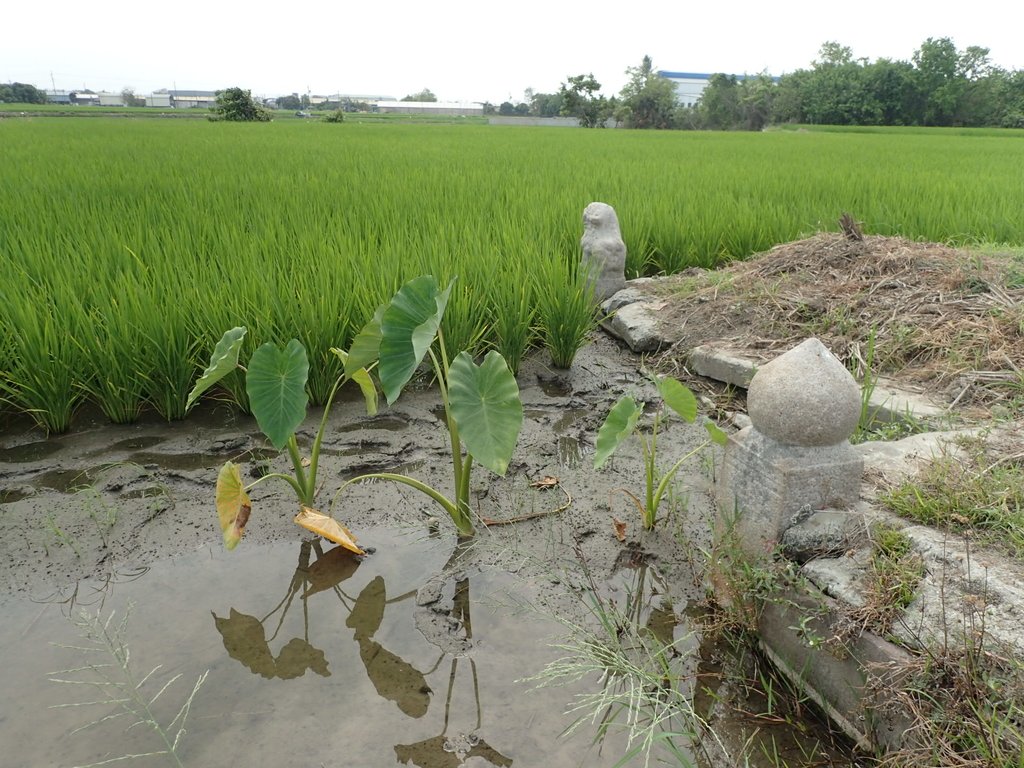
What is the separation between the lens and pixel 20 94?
2020 inches

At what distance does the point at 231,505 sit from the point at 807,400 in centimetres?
151

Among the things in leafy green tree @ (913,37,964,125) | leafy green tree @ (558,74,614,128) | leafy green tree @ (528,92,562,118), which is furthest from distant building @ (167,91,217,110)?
leafy green tree @ (913,37,964,125)

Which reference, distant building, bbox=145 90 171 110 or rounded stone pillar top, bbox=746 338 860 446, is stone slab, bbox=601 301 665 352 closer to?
rounded stone pillar top, bbox=746 338 860 446

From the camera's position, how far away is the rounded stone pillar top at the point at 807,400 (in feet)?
4.87

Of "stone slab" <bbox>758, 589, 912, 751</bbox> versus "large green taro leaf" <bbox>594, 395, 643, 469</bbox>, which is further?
"large green taro leaf" <bbox>594, 395, 643, 469</bbox>

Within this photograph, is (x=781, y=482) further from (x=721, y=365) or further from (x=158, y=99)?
(x=158, y=99)

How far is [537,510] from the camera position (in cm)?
219

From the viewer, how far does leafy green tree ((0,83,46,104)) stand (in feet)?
165

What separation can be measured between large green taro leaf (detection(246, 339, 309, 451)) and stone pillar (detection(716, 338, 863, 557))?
48.0 inches

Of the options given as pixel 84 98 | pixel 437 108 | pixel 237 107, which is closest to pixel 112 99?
pixel 84 98

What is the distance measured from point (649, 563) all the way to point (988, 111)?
41.5 meters

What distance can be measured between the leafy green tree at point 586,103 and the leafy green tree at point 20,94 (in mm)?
41986

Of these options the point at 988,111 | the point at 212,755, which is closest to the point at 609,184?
the point at 212,755

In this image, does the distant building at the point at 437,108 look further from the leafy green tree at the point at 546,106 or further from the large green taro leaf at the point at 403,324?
the large green taro leaf at the point at 403,324
